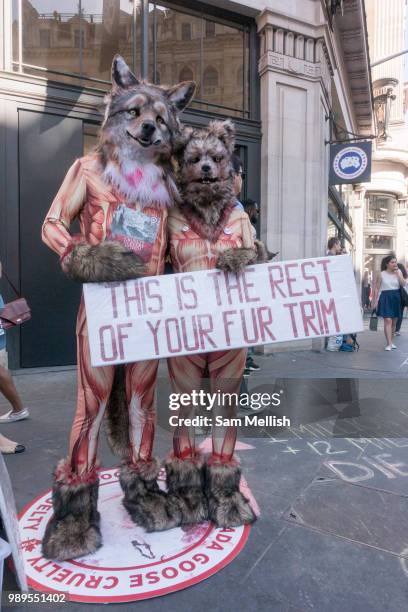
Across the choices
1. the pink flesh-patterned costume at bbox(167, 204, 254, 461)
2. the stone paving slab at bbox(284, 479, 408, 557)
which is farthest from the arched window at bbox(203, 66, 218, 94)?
the stone paving slab at bbox(284, 479, 408, 557)

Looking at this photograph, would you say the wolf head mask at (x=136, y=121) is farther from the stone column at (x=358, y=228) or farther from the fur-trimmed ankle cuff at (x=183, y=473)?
the stone column at (x=358, y=228)

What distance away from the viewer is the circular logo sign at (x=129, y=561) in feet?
6.53

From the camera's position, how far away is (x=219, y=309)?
7.61 feet

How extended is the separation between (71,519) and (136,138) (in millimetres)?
1824

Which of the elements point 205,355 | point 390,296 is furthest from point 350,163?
point 205,355

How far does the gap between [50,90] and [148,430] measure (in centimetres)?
545

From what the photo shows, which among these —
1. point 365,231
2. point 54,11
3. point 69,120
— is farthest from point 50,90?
point 365,231

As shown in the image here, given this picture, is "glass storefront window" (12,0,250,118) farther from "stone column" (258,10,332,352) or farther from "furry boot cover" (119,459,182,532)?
"furry boot cover" (119,459,182,532)

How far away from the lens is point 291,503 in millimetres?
2748

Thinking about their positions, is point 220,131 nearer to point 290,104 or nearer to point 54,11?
point 54,11

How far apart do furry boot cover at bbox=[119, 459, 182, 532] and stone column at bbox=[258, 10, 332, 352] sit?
214 inches

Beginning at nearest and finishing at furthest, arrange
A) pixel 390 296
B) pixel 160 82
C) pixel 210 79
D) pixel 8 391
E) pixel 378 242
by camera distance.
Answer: pixel 8 391 < pixel 160 82 < pixel 210 79 < pixel 390 296 < pixel 378 242

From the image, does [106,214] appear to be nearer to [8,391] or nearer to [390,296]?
[8,391]

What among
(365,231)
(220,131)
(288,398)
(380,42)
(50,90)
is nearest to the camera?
(220,131)
